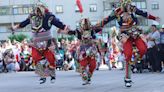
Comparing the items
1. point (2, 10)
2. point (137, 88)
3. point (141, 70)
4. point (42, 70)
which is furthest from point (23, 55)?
point (2, 10)

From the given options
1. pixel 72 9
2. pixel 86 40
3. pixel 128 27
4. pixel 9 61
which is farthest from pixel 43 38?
pixel 72 9

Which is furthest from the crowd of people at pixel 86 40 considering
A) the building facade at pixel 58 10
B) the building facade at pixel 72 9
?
the building facade at pixel 72 9

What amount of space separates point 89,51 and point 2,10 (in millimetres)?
56859

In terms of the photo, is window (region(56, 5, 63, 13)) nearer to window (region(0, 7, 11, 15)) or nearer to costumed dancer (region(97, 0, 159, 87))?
window (region(0, 7, 11, 15))

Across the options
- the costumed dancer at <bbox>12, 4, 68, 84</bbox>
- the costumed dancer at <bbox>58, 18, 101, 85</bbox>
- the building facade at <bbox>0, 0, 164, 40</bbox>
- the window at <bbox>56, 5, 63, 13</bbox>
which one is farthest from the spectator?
the window at <bbox>56, 5, 63, 13</bbox>

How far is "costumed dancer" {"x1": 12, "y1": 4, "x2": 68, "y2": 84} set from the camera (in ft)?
48.8

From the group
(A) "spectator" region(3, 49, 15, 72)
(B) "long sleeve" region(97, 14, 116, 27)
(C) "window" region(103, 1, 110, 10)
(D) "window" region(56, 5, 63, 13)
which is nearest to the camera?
(B) "long sleeve" region(97, 14, 116, 27)

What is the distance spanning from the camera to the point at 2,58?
26.9 m

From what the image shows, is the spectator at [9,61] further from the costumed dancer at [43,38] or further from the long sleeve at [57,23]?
the long sleeve at [57,23]

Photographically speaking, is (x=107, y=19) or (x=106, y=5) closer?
(x=107, y=19)

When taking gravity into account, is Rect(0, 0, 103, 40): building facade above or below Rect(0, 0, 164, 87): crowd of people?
above

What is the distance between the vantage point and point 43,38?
49.0ft

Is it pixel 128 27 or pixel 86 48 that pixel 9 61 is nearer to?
pixel 86 48

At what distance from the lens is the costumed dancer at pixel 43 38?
14867mm
